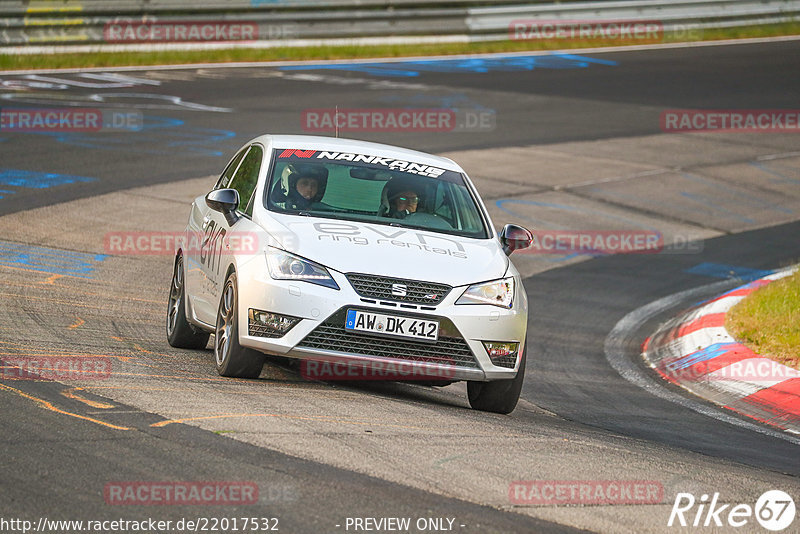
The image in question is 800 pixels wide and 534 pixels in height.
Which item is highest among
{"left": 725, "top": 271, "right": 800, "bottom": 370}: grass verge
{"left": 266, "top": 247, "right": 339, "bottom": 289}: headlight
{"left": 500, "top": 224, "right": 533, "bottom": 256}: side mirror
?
{"left": 500, "top": 224, "right": 533, "bottom": 256}: side mirror

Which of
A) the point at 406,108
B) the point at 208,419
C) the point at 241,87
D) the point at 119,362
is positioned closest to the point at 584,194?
the point at 406,108

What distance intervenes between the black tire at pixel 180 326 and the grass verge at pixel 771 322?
450 centimetres

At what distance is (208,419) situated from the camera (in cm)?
633

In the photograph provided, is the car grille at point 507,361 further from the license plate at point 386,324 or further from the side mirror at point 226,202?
the side mirror at point 226,202

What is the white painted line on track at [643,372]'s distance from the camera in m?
8.62

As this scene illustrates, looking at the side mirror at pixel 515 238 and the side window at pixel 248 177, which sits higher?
the side window at pixel 248 177

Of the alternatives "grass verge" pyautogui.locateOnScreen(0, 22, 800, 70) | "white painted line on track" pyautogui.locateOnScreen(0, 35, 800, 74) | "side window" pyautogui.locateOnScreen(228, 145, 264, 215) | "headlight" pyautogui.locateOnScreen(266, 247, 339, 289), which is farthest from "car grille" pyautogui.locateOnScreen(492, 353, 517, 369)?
"grass verge" pyautogui.locateOnScreen(0, 22, 800, 70)

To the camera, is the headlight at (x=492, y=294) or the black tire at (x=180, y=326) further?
the black tire at (x=180, y=326)

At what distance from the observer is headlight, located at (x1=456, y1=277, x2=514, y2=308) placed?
25.1 feet

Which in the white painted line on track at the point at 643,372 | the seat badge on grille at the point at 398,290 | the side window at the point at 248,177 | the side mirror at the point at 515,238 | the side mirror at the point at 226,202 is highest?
the side window at the point at 248,177

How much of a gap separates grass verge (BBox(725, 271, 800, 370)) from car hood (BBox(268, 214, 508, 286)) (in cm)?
295

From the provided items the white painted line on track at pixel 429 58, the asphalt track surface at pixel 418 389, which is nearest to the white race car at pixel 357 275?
the asphalt track surface at pixel 418 389

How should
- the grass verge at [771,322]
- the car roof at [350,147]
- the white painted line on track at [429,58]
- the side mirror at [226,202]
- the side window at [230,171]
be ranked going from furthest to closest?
the white painted line on track at [429,58] → the grass verge at [771,322] → the side window at [230,171] → the car roof at [350,147] → the side mirror at [226,202]

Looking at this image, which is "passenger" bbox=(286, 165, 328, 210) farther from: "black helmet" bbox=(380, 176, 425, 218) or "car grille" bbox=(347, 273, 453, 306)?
"car grille" bbox=(347, 273, 453, 306)
